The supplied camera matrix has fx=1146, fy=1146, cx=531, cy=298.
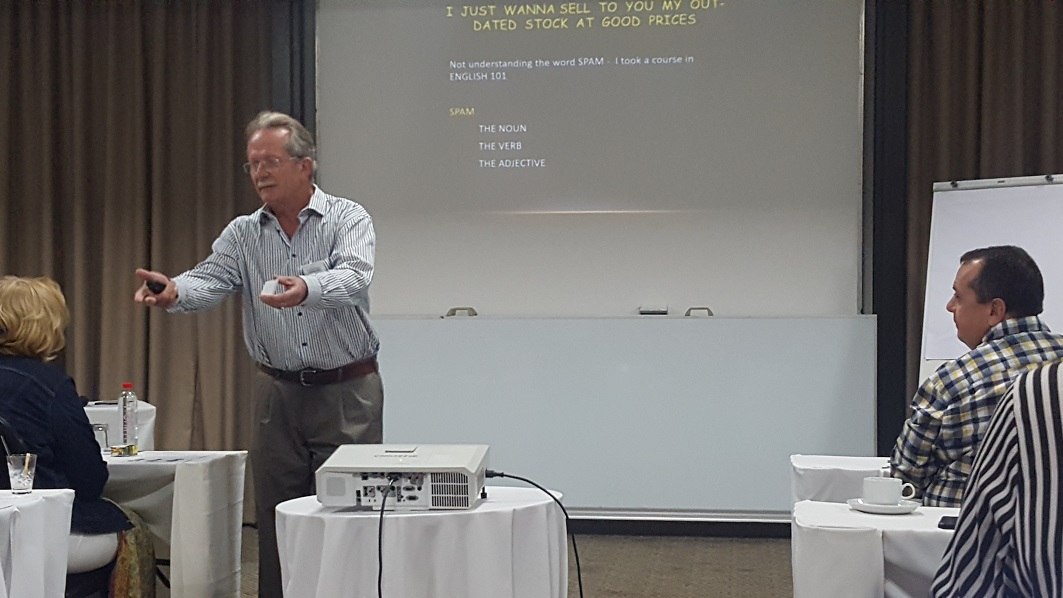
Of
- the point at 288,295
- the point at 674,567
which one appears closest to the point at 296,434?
the point at 288,295

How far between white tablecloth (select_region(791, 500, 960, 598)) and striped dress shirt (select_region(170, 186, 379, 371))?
1377 millimetres

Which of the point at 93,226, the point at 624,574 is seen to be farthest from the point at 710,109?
the point at 93,226

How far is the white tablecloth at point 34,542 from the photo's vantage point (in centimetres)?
224

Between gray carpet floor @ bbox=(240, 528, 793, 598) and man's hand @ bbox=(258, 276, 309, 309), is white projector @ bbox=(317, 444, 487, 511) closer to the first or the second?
man's hand @ bbox=(258, 276, 309, 309)

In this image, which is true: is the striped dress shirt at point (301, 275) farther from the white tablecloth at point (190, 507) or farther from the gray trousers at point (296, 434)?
the white tablecloth at point (190, 507)

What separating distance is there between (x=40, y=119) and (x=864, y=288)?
3.97m

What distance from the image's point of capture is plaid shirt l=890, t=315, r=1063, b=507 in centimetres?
240

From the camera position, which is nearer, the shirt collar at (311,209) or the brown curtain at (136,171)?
the shirt collar at (311,209)

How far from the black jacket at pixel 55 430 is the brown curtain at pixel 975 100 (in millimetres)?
3553

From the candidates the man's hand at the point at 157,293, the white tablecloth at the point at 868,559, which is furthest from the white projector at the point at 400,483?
the man's hand at the point at 157,293

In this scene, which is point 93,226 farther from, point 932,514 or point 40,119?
point 932,514

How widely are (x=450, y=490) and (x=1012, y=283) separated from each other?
1347mm

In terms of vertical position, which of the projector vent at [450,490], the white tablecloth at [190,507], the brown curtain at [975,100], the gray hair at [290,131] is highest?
the brown curtain at [975,100]

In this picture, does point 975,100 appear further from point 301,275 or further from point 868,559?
point 868,559
